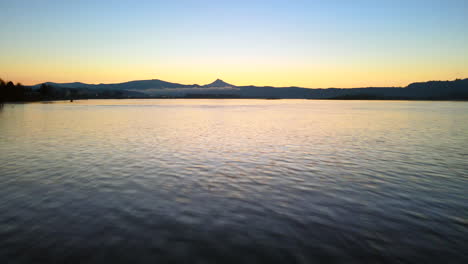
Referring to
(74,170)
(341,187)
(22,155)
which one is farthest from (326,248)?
(22,155)

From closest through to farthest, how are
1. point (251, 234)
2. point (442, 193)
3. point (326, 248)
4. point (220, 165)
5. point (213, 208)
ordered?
point (326, 248) → point (251, 234) → point (213, 208) → point (442, 193) → point (220, 165)

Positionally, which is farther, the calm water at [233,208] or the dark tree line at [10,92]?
the dark tree line at [10,92]

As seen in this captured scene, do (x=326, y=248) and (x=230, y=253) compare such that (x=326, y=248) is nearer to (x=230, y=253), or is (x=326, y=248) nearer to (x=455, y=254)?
(x=230, y=253)

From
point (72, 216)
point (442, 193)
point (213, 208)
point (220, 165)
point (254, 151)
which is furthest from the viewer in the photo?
point (254, 151)

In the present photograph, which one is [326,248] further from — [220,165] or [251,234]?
[220,165]

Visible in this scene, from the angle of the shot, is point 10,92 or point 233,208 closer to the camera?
point 233,208

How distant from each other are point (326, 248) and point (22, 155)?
2448cm

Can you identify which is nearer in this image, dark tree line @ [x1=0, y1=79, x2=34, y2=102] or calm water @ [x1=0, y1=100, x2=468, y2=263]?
calm water @ [x1=0, y1=100, x2=468, y2=263]

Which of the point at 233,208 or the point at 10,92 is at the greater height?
the point at 10,92

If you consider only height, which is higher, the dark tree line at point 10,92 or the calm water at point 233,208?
the dark tree line at point 10,92

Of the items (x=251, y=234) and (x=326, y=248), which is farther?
(x=251, y=234)

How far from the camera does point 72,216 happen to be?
1013 cm

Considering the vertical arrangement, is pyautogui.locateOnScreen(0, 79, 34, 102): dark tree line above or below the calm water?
above

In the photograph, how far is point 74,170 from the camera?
17.1m
